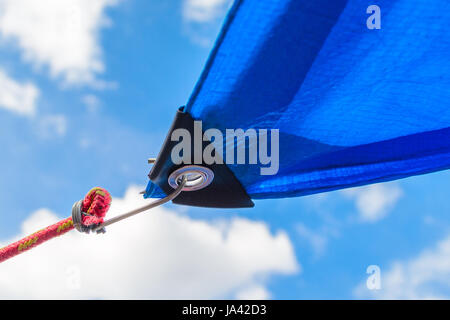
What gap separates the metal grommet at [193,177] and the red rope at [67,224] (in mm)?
291

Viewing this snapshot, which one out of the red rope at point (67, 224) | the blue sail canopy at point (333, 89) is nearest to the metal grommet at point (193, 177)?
the blue sail canopy at point (333, 89)

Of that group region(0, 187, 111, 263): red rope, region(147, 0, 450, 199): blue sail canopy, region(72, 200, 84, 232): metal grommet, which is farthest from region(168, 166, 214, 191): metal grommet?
region(72, 200, 84, 232): metal grommet

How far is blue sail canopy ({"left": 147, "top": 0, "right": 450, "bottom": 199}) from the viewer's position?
150 centimetres

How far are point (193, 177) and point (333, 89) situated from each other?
2.29ft

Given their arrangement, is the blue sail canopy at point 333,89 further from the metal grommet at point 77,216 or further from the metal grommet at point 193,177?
the metal grommet at point 77,216

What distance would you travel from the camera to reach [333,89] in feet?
5.78

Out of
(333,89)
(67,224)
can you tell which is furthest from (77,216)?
(333,89)

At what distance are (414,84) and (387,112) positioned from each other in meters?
0.16

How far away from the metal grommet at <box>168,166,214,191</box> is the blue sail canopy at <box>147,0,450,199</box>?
0.42 ft

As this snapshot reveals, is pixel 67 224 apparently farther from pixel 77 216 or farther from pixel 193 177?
pixel 193 177

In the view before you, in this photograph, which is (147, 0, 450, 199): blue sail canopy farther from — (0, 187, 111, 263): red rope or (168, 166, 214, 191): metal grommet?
(0, 187, 111, 263): red rope
